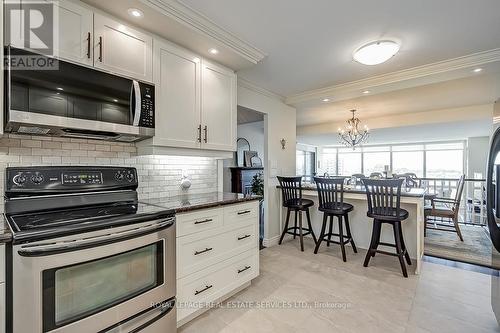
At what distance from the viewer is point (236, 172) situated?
188 inches

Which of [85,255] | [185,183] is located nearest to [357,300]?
[185,183]

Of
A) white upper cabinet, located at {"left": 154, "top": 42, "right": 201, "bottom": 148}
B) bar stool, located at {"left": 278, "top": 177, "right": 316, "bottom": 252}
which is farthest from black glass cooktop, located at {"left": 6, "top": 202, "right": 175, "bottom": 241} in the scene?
bar stool, located at {"left": 278, "top": 177, "right": 316, "bottom": 252}

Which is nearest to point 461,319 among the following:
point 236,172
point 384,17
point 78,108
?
point 384,17

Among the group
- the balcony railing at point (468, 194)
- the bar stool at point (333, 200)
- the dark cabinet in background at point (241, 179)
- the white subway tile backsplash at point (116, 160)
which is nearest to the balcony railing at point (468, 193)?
the balcony railing at point (468, 194)

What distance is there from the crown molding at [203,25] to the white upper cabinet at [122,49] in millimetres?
292

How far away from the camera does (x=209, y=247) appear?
1967 millimetres

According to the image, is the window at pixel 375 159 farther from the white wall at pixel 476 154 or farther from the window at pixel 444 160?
the white wall at pixel 476 154

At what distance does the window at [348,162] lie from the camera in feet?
35.9

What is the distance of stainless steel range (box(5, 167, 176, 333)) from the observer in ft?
3.58

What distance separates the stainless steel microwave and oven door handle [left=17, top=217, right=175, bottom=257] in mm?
699

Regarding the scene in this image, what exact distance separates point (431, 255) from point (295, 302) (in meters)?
2.38

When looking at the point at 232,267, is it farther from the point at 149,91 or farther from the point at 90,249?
the point at 149,91

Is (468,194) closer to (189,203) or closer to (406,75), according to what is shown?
(406,75)

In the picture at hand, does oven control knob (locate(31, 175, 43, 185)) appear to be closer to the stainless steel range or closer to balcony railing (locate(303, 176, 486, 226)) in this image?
the stainless steel range
